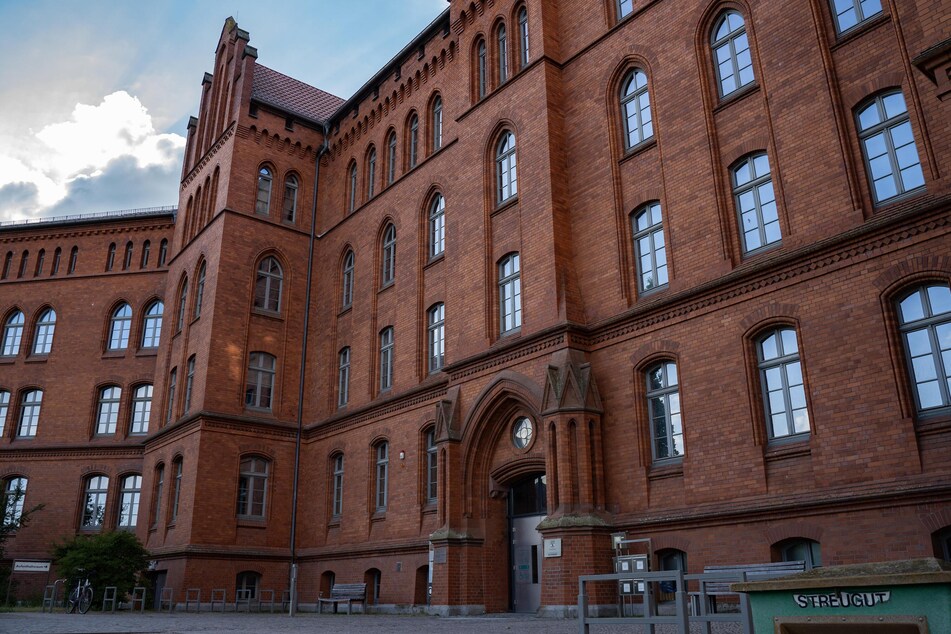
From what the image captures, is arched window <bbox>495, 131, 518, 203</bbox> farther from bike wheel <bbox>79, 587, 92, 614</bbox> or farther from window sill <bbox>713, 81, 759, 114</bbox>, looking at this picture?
bike wheel <bbox>79, 587, 92, 614</bbox>

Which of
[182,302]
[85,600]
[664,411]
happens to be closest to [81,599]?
[85,600]

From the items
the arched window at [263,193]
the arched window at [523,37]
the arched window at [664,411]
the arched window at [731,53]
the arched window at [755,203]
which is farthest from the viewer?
the arched window at [263,193]

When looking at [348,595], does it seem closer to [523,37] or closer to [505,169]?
[505,169]

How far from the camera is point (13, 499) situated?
100ft

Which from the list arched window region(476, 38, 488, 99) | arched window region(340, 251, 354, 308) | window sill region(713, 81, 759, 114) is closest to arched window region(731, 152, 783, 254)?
window sill region(713, 81, 759, 114)

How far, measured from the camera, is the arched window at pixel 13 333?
34625 millimetres

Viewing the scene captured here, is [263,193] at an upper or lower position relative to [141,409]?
upper

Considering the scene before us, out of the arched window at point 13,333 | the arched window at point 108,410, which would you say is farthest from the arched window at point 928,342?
the arched window at point 13,333

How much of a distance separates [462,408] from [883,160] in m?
10.2

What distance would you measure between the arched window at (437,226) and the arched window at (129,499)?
1600 cm

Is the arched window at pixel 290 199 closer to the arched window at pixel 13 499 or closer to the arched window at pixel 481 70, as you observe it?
the arched window at pixel 481 70

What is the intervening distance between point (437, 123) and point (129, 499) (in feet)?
61.6

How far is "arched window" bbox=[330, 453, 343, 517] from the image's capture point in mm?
24609

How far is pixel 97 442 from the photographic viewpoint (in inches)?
1238
